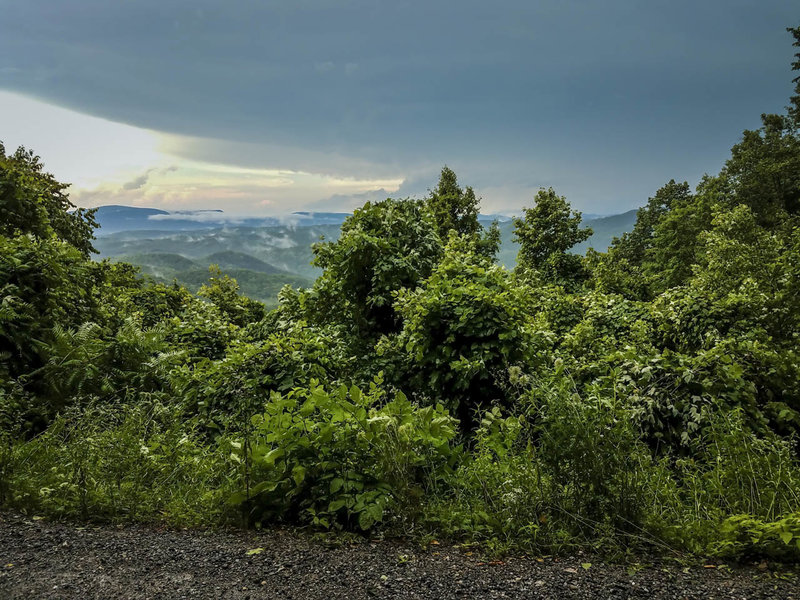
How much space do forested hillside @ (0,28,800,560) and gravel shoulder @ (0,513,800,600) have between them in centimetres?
23

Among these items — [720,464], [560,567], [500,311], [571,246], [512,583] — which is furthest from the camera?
[571,246]

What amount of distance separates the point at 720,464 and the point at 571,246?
28577 millimetres

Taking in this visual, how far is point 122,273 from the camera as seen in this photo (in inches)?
1004

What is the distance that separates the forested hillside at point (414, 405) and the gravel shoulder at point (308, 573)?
0.23 meters

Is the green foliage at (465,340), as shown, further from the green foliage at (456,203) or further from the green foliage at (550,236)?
the green foliage at (456,203)

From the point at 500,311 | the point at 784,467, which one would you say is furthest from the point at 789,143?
the point at 784,467

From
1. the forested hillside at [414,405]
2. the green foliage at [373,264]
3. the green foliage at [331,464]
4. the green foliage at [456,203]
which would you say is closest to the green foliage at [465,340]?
the forested hillside at [414,405]

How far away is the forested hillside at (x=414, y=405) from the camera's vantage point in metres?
→ 3.26

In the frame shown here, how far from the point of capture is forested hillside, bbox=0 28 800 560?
3264 mm

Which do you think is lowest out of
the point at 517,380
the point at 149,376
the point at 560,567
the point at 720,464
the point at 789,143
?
the point at 149,376

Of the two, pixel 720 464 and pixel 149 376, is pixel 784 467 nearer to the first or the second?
pixel 720 464

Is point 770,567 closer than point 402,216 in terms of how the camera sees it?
Yes

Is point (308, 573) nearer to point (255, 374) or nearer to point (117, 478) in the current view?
point (117, 478)

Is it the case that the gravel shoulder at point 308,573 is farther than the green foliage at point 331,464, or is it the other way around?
the green foliage at point 331,464
